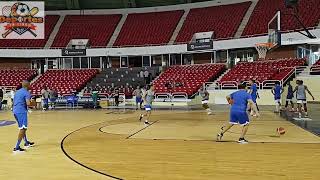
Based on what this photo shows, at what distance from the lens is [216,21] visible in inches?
1690

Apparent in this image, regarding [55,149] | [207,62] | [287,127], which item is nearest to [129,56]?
[207,62]

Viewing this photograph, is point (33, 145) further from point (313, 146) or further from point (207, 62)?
point (207, 62)

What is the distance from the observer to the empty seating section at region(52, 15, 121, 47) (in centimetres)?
4584

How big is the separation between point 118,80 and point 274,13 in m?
17.5

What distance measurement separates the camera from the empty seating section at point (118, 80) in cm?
3659

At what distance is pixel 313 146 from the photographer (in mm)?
9891

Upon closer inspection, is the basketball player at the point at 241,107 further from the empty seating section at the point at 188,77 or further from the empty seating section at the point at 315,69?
the empty seating section at the point at 188,77

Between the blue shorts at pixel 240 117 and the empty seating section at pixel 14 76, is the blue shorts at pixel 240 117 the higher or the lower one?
the lower one

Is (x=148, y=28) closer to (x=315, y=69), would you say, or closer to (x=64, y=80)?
(x=64, y=80)

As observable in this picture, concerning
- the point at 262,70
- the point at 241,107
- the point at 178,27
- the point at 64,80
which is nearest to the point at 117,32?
the point at 178,27

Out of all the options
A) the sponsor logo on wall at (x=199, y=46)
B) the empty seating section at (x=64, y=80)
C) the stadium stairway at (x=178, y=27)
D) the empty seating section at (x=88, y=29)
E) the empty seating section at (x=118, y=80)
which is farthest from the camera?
the empty seating section at (x=88, y=29)

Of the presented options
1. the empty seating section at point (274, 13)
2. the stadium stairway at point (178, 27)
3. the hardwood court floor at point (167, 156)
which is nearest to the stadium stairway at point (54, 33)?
the stadium stairway at point (178, 27)

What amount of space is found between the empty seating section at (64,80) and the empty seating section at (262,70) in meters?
15.4

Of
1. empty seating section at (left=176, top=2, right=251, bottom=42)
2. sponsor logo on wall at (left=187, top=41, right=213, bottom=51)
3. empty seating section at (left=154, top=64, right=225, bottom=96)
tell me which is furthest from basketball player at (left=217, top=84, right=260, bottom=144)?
empty seating section at (left=176, top=2, right=251, bottom=42)
